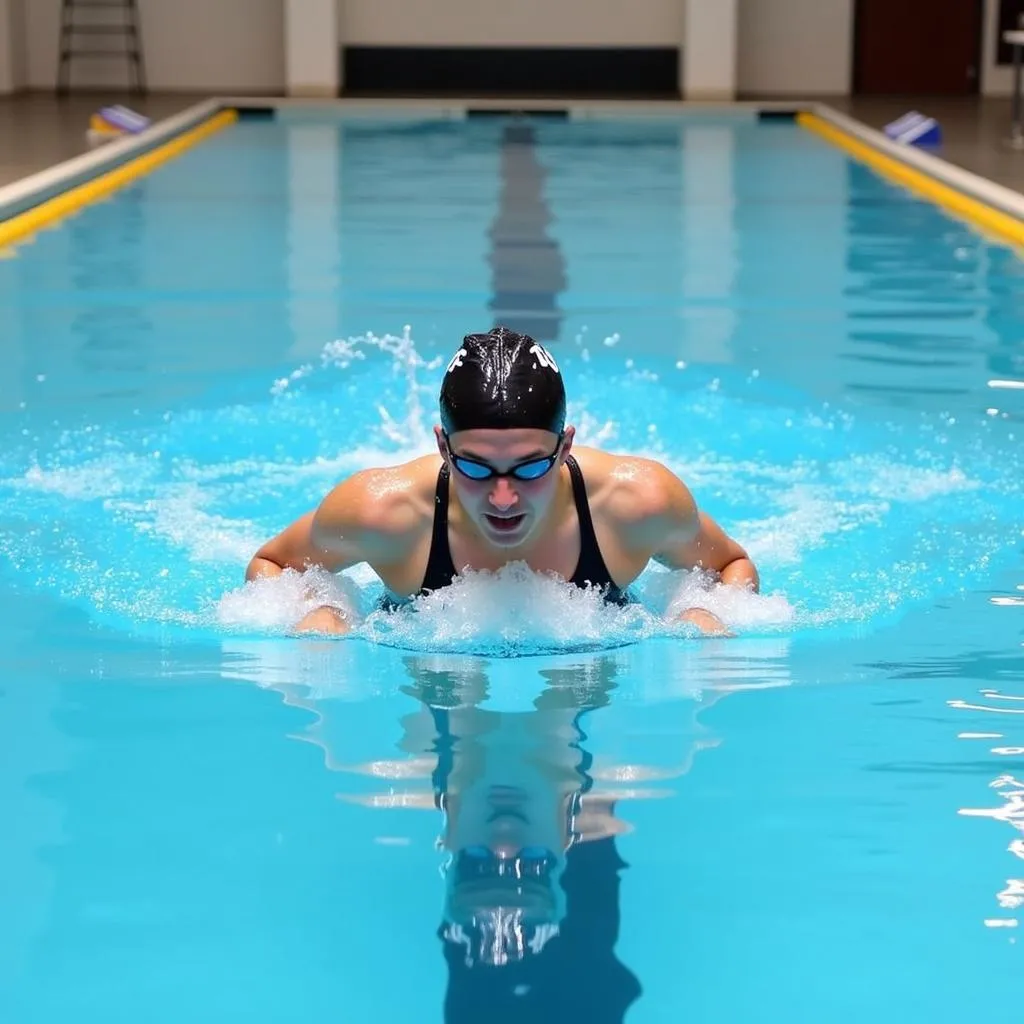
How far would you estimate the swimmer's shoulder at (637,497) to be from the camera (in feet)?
11.4

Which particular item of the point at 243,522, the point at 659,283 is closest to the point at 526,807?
the point at 243,522

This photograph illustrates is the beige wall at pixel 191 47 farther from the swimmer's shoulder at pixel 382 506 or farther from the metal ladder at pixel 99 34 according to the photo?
the swimmer's shoulder at pixel 382 506

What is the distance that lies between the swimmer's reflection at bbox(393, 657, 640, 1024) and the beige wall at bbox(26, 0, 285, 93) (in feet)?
55.7

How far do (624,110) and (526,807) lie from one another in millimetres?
14840

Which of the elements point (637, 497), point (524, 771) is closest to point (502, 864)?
point (524, 771)

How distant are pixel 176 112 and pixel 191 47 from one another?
3321mm

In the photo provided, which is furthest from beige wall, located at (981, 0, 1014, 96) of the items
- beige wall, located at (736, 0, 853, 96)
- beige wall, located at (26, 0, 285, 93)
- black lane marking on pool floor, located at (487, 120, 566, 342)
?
black lane marking on pool floor, located at (487, 120, 566, 342)

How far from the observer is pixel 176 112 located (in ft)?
53.3

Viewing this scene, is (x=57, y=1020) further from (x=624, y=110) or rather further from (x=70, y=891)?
(x=624, y=110)

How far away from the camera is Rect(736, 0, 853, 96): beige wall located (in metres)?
19.3

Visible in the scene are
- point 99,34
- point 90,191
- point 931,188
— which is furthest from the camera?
point 99,34

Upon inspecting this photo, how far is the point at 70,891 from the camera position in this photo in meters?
2.52

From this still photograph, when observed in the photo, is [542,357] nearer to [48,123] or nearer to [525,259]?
[525,259]

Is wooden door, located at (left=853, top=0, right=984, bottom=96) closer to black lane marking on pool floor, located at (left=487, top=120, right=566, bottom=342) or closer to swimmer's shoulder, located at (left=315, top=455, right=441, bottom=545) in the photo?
black lane marking on pool floor, located at (left=487, top=120, right=566, bottom=342)
